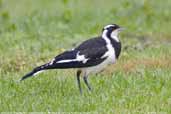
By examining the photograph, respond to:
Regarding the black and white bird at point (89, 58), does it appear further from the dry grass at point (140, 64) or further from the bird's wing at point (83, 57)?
the dry grass at point (140, 64)

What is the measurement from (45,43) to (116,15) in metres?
3.89

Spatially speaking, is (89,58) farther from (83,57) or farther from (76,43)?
(76,43)

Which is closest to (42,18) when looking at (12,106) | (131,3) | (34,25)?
(34,25)

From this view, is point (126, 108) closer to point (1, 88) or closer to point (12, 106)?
point (12, 106)

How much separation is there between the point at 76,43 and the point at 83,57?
192 inches

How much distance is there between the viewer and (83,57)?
10.3 metres

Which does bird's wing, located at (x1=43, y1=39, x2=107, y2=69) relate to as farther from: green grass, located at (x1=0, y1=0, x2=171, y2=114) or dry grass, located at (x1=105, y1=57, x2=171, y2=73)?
dry grass, located at (x1=105, y1=57, x2=171, y2=73)

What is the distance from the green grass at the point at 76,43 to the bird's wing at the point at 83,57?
410 mm

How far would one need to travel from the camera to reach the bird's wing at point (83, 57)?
402 inches

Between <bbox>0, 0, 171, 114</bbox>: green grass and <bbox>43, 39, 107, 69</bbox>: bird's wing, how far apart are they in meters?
0.41

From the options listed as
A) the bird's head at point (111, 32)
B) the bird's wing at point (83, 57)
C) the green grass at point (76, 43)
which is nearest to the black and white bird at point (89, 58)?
the bird's wing at point (83, 57)

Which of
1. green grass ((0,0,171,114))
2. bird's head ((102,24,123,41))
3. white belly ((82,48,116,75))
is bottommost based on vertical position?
green grass ((0,0,171,114))

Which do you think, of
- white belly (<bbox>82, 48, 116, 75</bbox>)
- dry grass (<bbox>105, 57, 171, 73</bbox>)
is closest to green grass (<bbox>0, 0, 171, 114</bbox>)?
dry grass (<bbox>105, 57, 171, 73</bbox>)

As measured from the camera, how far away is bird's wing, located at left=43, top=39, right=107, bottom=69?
1020 cm
